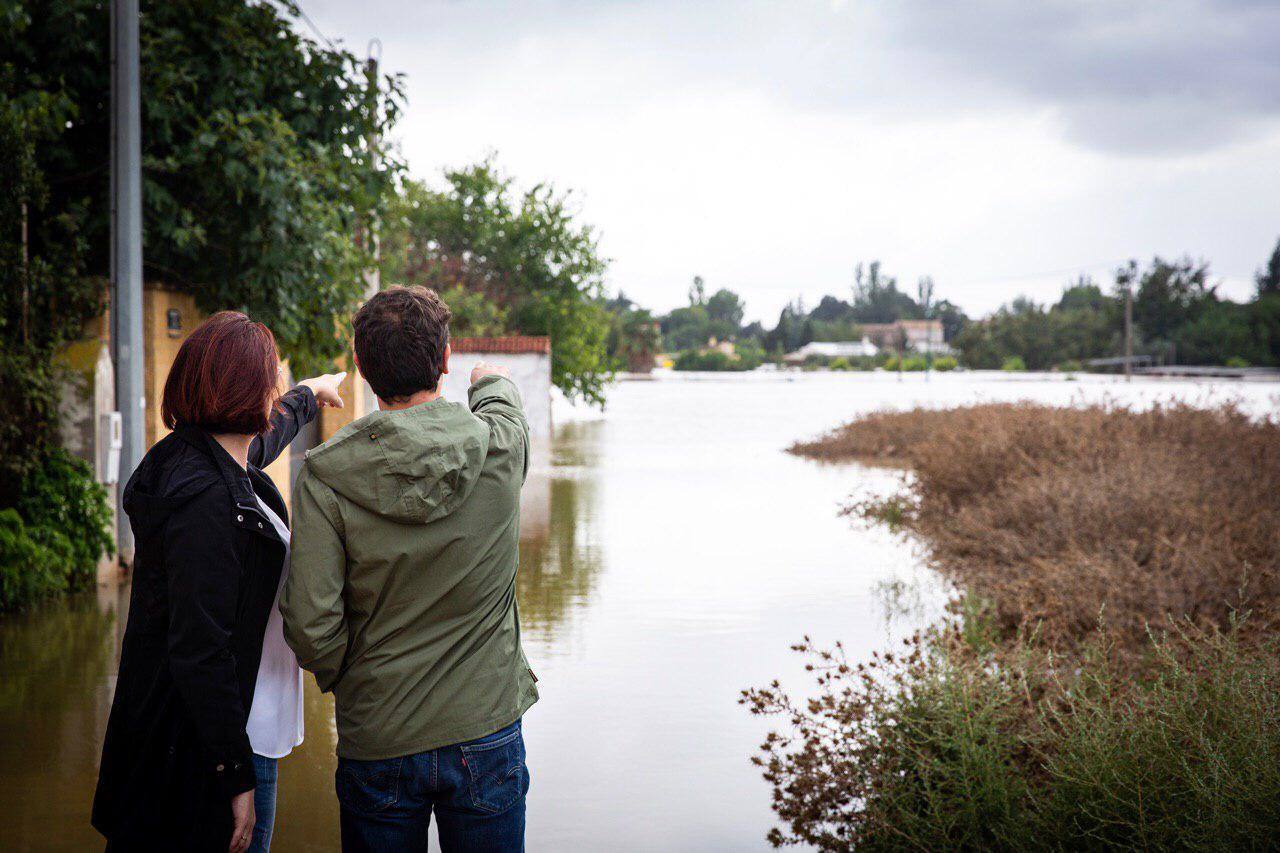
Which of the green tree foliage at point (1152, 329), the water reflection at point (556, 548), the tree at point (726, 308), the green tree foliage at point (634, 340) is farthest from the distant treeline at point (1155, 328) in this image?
the water reflection at point (556, 548)

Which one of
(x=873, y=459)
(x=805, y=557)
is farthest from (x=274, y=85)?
(x=873, y=459)

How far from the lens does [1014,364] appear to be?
85.0 metres

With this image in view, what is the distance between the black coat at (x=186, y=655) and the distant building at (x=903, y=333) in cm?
12307

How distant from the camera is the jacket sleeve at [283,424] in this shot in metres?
3.13

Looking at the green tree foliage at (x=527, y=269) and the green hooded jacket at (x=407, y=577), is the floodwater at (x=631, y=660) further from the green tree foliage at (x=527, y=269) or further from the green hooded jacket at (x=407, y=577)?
the green tree foliage at (x=527, y=269)

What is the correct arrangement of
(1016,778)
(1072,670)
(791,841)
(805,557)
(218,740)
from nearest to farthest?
(218,740)
(1016,778)
(791,841)
(1072,670)
(805,557)

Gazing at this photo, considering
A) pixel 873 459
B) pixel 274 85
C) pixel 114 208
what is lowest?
pixel 873 459

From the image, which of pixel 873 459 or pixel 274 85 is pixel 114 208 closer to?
pixel 274 85

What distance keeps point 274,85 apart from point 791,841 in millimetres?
8788

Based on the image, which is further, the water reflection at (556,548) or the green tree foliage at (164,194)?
the water reflection at (556,548)

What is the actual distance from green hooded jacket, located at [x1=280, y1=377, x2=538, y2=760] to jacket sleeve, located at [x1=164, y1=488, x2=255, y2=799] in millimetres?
163

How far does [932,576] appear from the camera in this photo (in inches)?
415

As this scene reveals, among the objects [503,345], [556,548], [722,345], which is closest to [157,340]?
[556,548]

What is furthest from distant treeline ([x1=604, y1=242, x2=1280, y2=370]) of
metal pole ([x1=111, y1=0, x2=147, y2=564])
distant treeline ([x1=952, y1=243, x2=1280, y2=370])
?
metal pole ([x1=111, y1=0, x2=147, y2=564])
